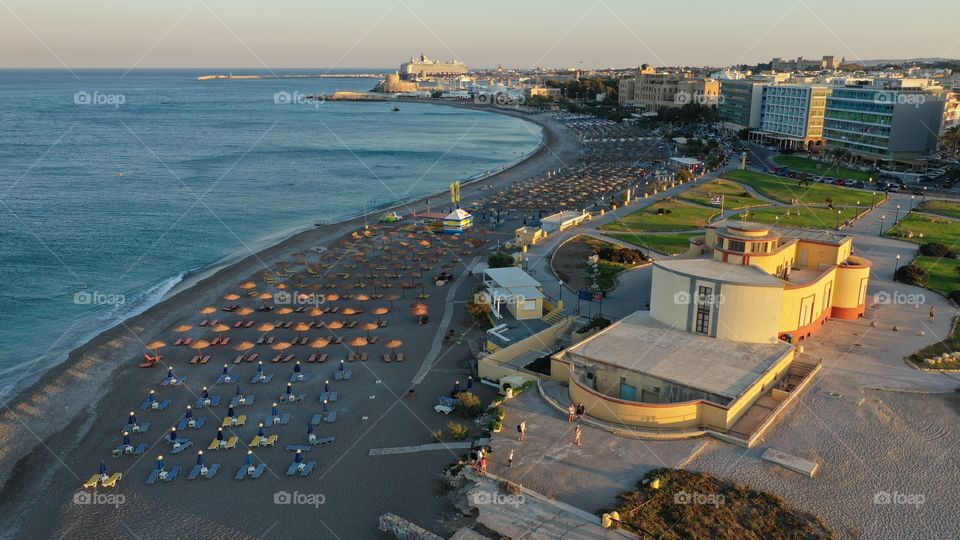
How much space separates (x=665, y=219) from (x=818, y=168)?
37772 millimetres

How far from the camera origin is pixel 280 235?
197ft

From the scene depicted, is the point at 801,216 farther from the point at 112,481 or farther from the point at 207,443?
the point at 112,481

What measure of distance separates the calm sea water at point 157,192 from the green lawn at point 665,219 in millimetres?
29105

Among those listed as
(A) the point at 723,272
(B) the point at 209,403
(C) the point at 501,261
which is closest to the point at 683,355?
(A) the point at 723,272

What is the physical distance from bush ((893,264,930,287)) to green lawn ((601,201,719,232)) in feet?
52.6

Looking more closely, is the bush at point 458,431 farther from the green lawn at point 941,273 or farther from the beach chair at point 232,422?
the green lawn at point 941,273

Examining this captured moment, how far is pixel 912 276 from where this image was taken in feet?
131

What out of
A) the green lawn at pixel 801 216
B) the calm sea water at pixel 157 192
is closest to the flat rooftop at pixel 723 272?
the green lawn at pixel 801 216

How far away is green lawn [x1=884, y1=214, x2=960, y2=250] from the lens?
49094 millimetres

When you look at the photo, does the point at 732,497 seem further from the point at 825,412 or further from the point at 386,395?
the point at 386,395

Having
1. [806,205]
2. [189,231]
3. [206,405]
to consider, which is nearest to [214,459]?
[206,405]

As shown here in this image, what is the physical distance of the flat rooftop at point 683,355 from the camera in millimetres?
24719

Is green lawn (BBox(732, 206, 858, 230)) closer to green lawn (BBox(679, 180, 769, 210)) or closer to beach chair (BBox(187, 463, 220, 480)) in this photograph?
green lawn (BBox(679, 180, 769, 210))

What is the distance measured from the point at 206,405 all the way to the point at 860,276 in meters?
32.1
